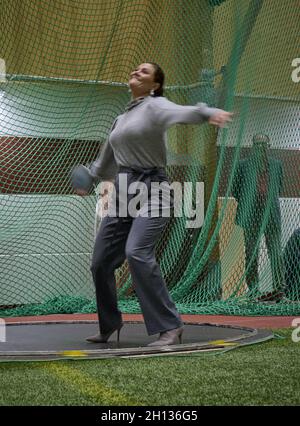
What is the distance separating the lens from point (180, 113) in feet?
14.3

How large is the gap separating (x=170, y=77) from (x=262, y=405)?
5.28 metres

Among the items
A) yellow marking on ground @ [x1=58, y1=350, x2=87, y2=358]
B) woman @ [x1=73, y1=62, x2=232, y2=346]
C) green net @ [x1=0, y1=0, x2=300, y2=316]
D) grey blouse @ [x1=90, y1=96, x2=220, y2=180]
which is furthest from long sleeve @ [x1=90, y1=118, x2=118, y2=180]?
green net @ [x1=0, y1=0, x2=300, y2=316]

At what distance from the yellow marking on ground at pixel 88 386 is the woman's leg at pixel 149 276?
27.4 inches

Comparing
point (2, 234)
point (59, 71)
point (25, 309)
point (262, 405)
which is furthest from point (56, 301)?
point (262, 405)

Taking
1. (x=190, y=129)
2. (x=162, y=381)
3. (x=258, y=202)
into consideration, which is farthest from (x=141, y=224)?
(x=190, y=129)

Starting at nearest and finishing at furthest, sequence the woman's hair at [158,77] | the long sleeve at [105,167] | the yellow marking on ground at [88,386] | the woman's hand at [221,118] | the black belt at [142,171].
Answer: the yellow marking on ground at [88,386] → the woman's hand at [221,118] → the black belt at [142,171] → the woman's hair at [158,77] → the long sleeve at [105,167]

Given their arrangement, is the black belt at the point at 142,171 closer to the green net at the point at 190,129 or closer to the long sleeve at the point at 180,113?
the long sleeve at the point at 180,113

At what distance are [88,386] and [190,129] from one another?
493 centimetres

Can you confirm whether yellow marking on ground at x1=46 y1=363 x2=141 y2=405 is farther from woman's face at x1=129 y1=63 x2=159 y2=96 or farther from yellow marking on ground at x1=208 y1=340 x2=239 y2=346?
woman's face at x1=129 y1=63 x2=159 y2=96

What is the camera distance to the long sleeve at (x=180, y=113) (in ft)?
13.7

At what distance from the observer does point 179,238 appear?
311 inches

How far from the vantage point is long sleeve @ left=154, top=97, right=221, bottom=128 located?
4.16m

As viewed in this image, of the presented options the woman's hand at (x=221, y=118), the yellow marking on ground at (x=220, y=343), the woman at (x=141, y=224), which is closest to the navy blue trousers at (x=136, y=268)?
the woman at (x=141, y=224)
